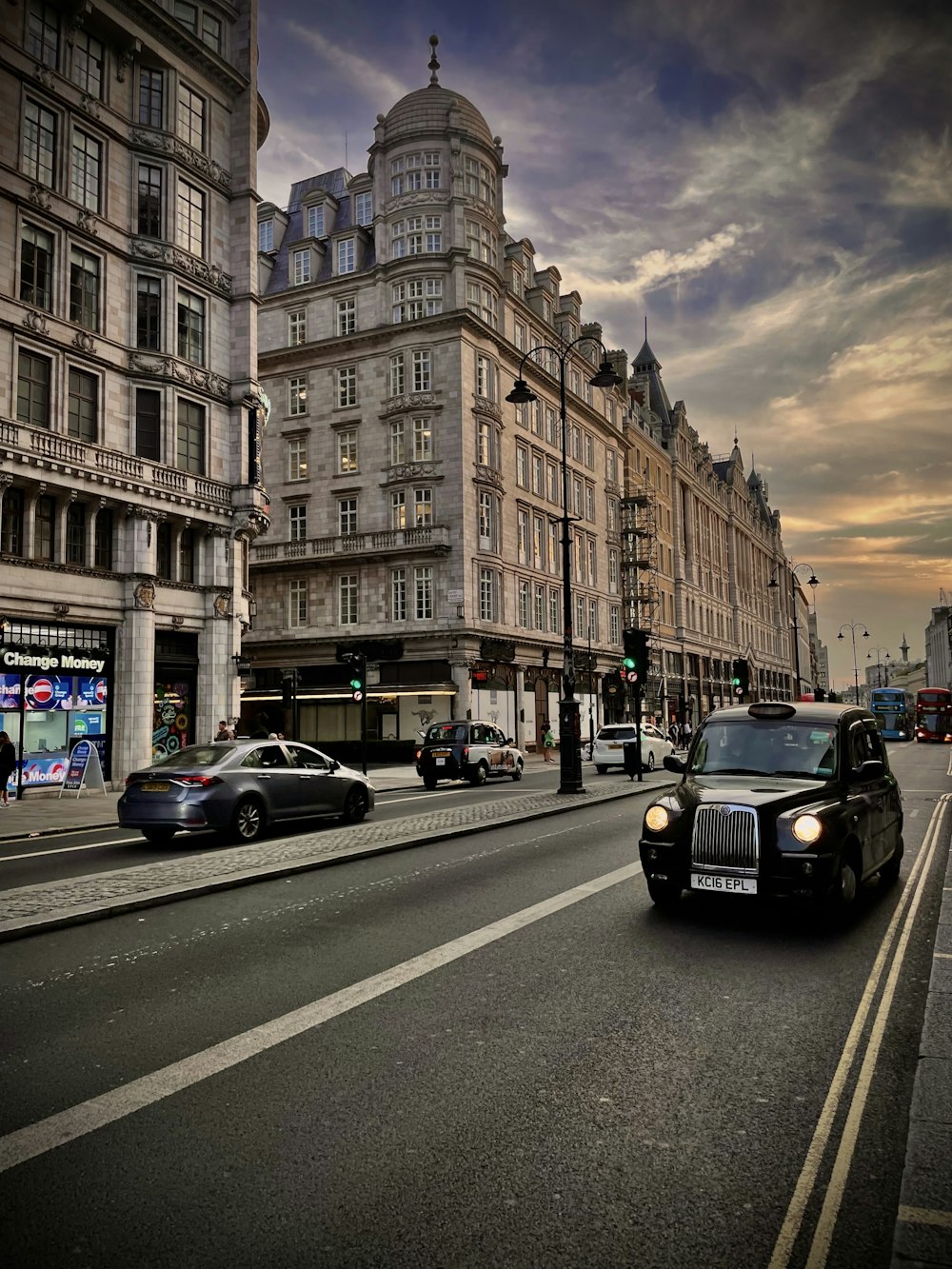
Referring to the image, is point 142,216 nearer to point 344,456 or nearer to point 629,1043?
point 344,456

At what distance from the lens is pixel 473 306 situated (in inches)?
1706

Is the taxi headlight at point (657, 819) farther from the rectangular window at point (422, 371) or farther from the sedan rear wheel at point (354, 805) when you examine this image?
the rectangular window at point (422, 371)

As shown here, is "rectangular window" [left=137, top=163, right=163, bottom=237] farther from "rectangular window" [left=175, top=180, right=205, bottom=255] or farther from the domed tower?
the domed tower

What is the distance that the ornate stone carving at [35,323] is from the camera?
22969 millimetres

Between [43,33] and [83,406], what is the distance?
9.72 m

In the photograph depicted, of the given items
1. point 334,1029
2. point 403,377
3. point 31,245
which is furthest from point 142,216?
point 334,1029

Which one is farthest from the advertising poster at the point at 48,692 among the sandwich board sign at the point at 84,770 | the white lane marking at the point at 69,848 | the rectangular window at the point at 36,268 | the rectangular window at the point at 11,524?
the white lane marking at the point at 69,848

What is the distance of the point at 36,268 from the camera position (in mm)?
23641

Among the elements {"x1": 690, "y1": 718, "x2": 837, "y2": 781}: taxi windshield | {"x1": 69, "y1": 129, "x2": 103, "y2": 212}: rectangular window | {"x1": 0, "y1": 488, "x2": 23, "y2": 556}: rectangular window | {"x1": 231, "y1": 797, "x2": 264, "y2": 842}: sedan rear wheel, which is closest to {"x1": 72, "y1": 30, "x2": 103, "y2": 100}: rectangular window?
{"x1": 69, "y1": 129, "x2": 103, "y2": 212}: rectangular window

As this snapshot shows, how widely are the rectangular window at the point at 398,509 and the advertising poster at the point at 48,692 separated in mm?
21294

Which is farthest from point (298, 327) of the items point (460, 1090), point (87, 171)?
point (460, 1090)

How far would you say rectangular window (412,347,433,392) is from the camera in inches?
1698

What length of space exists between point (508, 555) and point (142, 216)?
74.2ft

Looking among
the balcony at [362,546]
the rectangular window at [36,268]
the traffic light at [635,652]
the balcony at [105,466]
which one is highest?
the rectangular window at [36,268]
